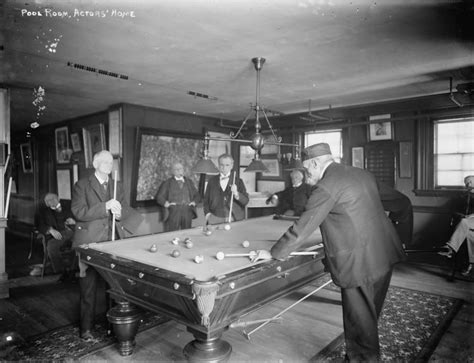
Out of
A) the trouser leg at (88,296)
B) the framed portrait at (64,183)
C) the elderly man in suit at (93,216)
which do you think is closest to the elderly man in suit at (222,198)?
the elderly man in suit at (93,216)

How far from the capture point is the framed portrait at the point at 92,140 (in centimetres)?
689

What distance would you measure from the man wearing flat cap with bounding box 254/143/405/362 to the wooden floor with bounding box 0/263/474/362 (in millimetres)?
604

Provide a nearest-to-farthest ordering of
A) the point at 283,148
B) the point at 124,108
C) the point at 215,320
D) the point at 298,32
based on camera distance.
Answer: the point at 215,320 → the point at 298,32 → the point at 124,108 → the point at 283,148

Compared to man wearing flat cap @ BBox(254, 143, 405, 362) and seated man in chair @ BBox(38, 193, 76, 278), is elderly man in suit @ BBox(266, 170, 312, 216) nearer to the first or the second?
man wearing flat cap @ BBox(254, 143, 405, 362)

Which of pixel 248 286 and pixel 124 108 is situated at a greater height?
pixel 124 108

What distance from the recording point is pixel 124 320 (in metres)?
2.74

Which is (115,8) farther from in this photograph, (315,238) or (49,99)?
(49,99)

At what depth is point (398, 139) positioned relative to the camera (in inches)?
242

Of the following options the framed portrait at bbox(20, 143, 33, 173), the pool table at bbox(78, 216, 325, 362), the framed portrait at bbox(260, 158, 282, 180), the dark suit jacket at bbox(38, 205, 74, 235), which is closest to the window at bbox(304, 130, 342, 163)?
the framed portrait at bbox(260, 158, 282, 180)

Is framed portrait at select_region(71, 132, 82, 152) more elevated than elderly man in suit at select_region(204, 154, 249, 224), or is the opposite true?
framed portrait at select_region(71, 132, 82, 152)

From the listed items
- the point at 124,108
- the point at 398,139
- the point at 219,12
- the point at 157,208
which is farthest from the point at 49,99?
the point at 398,139

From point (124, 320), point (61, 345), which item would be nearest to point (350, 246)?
point (124, 320)

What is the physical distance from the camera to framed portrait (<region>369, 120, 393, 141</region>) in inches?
244

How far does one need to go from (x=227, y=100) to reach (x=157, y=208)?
251 cm
